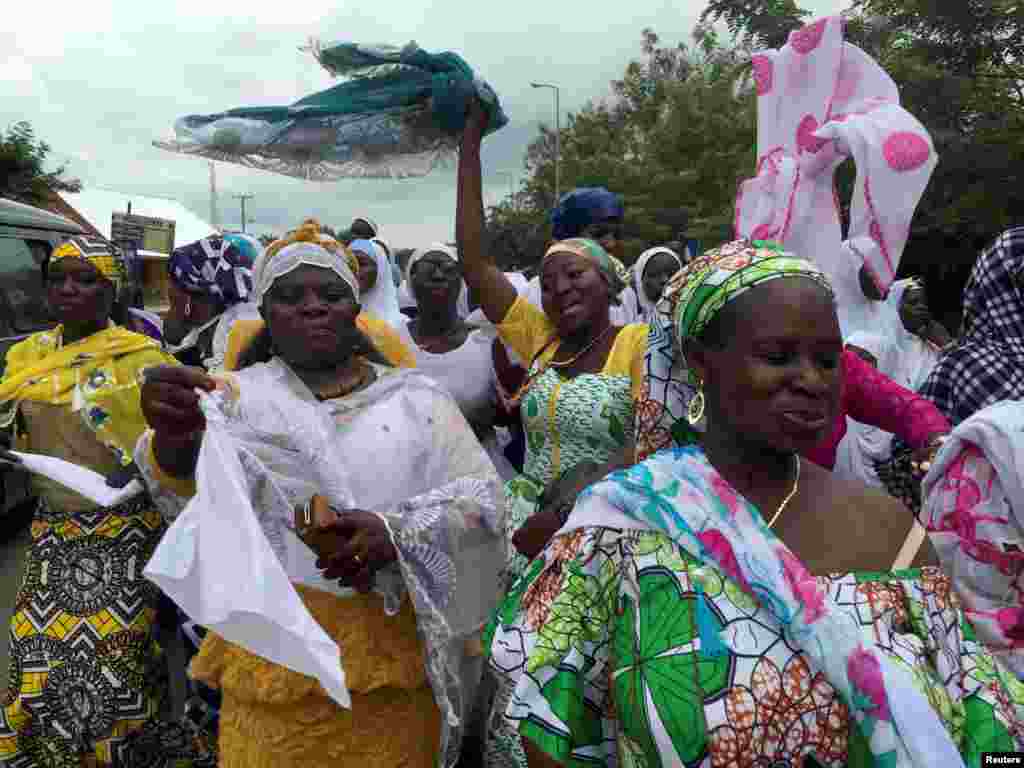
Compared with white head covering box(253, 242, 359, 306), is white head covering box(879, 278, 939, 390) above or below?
below

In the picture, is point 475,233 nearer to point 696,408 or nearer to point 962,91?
point 696,408

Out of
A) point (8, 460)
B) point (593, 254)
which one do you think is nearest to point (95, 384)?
point (8, 460)

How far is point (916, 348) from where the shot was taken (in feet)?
20.7

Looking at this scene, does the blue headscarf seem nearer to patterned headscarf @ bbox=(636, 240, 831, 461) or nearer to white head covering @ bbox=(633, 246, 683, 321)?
white head covering @ bbox=(633, 246, 683, 321)

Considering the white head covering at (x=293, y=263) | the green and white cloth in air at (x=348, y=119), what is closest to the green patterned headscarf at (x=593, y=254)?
the green and white cloth in air at (x=348, y=119)

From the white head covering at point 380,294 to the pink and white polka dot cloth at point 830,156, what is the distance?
296cm

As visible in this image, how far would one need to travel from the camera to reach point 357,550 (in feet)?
6.93

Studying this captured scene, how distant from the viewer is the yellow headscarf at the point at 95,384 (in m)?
3.19

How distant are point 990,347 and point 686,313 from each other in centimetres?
158

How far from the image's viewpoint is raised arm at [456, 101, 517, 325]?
10.7ft

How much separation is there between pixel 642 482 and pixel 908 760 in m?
0.63

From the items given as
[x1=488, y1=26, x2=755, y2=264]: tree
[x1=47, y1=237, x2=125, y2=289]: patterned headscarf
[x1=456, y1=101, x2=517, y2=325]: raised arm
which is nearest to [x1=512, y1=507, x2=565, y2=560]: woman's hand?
[x1=456, y1=101, x2=517, y2=325]: raised arm

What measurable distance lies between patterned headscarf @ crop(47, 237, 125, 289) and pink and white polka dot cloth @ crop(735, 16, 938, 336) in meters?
2.43

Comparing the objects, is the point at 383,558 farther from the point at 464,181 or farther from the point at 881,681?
the point at 464,181
